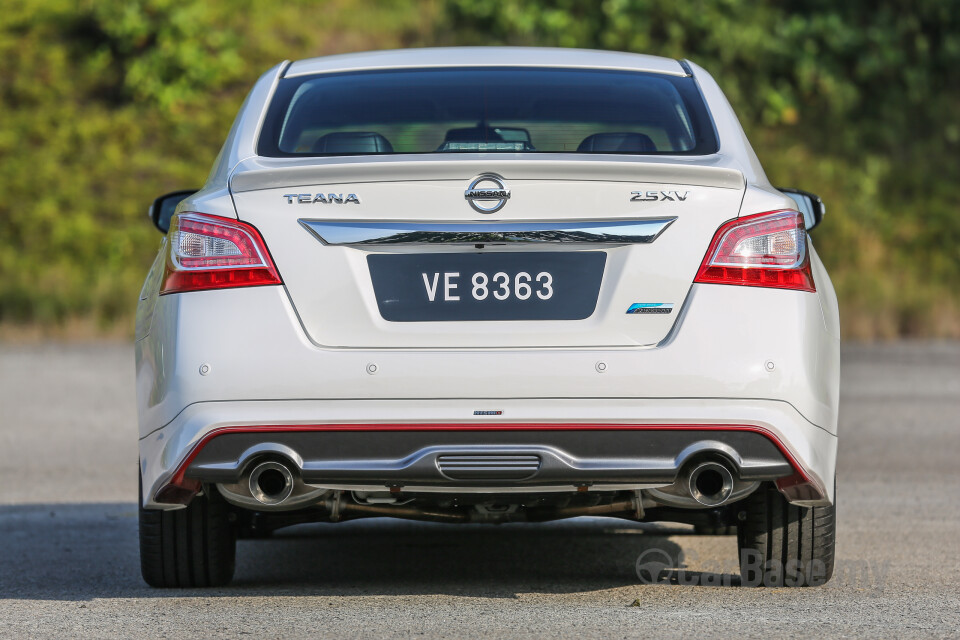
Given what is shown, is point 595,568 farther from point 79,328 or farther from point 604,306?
point 79,328

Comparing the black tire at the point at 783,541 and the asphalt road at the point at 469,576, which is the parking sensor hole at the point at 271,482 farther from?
the black tire at the point at 783,541

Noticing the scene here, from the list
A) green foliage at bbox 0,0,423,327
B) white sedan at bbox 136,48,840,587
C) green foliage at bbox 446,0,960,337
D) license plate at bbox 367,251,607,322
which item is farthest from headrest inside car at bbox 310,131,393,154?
green foliage at bbox 446,0,960,337

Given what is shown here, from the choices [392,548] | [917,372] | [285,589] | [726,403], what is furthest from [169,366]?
[917,372]

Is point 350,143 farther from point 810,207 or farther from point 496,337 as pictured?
point 810,207

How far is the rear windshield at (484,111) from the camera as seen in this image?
201 inches

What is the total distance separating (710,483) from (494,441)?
0.67m

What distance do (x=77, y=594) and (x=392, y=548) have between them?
→ 1479mm

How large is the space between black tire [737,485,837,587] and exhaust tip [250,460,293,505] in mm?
1511

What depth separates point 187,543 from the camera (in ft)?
16.9

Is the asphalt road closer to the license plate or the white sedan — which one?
the white sedan

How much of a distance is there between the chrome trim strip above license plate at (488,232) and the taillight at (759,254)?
171mm

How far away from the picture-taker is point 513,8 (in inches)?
989

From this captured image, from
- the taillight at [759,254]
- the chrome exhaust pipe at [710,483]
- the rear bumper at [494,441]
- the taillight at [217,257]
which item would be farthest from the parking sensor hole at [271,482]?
the taillight at [759,254]

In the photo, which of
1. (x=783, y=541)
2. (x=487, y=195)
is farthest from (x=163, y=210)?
(x=783, y=541)
